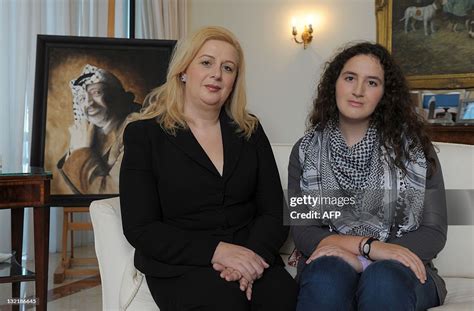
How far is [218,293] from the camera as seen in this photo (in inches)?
67.0

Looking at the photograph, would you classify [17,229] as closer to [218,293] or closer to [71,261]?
[71,261]

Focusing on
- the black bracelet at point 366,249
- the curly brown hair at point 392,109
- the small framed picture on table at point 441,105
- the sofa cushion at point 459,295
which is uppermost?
the small framed picture on table at point 441,105

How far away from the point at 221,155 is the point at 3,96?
285 cm

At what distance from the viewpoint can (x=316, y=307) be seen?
5.39 feet

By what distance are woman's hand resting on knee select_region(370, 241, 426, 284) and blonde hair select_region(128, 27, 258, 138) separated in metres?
0.59

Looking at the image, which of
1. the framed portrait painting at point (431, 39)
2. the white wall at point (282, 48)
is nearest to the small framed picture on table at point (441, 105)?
the framed portrait painting at point (431, 39)

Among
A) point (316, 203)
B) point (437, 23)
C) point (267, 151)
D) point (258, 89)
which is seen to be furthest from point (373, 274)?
point (258, 89)

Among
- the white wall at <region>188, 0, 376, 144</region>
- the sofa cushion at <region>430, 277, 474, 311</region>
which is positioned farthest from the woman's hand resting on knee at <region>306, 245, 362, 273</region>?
the white wall at <region>188, 0, 376, 144</region>

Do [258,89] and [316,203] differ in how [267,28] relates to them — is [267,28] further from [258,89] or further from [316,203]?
[316,203]

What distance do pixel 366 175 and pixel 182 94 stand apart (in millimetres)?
686

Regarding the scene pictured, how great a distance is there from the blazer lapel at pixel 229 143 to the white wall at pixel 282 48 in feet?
10.9

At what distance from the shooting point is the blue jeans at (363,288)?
1603 millimetres

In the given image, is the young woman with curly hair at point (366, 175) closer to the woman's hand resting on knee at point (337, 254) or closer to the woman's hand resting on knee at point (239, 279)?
the woman's hand resting on knee at point (337, 254)

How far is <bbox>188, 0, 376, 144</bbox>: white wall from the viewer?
→ 5.30 metres
